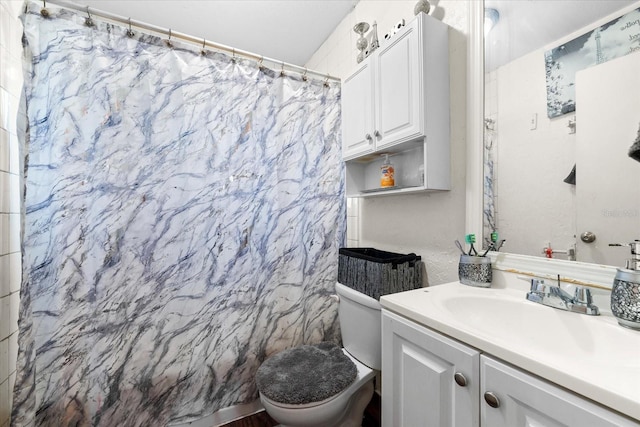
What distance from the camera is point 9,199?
1.07 metres

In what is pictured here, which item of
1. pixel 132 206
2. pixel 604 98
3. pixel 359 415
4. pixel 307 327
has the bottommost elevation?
pixel 359 415

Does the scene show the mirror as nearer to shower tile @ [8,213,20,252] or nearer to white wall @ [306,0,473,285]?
white wall @ [306,0,473,285]

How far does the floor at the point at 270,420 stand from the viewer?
1.38 metres

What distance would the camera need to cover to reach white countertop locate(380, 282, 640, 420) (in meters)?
0.45

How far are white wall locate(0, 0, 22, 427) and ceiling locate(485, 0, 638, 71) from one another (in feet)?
6.25

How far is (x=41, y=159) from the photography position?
40.2 inches

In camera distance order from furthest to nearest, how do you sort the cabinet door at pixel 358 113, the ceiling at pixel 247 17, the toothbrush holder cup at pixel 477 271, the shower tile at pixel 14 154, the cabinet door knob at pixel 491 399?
the ceiling at pixel 247 17
the cabinet door at pixel 358 113
the shower tile at pixel 14 154
the toothbrush holder cup at pixel 477 271
the cabinet door knob at pixel 491 399

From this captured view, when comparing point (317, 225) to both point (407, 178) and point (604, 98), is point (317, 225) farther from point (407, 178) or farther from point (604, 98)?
point (604, 98)

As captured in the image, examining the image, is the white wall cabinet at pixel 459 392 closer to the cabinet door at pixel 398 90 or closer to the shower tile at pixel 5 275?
the cabinet door at pixel 398 90

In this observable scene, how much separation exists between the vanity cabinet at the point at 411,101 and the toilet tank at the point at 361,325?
1.99 ft

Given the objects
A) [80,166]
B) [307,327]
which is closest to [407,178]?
[307,327]

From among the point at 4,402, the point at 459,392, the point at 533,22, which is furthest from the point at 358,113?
the point at 4,402

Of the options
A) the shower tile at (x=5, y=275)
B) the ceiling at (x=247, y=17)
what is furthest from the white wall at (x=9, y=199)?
the ceiling at (x=247, y=17)

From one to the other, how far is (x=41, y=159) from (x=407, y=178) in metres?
1.56
